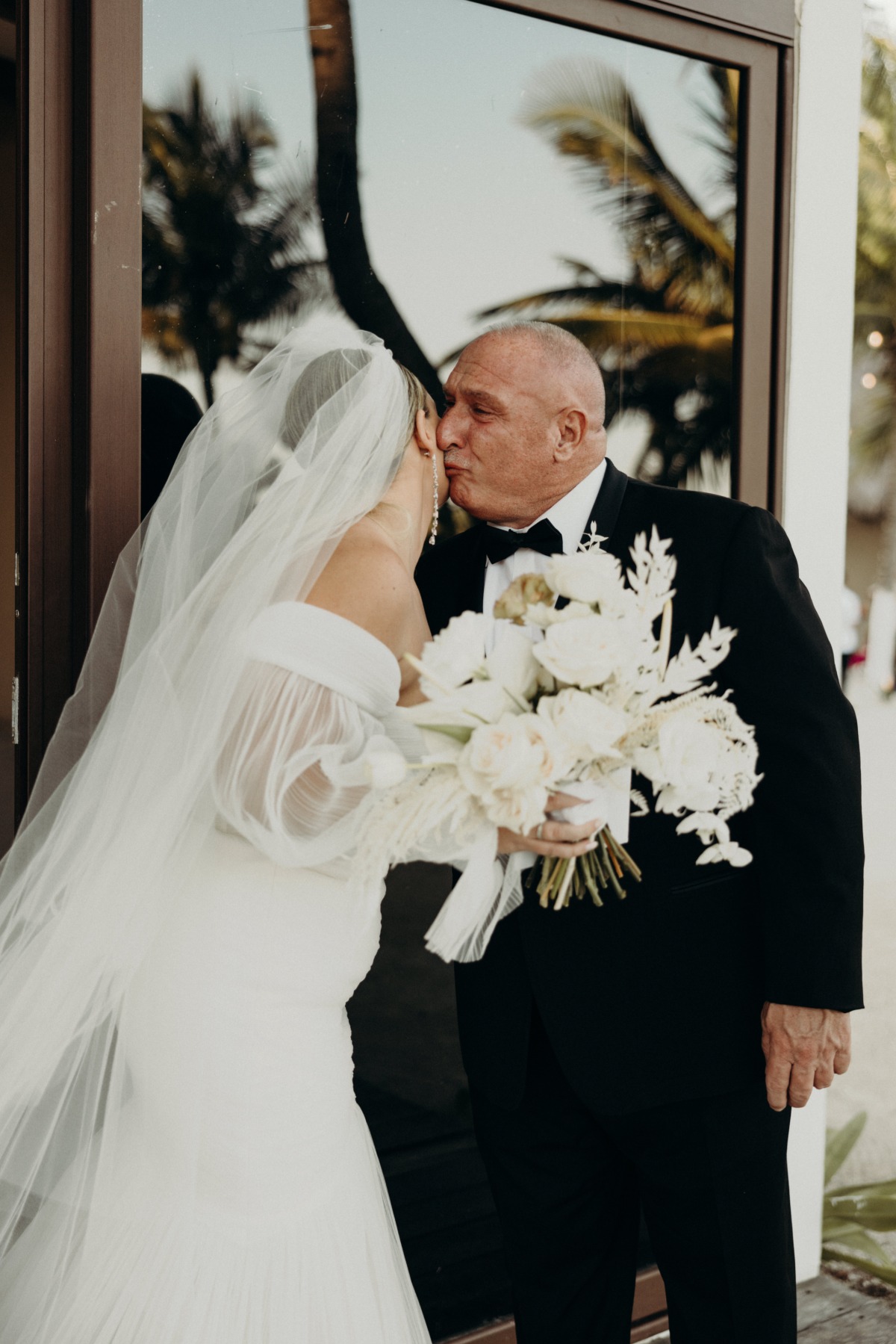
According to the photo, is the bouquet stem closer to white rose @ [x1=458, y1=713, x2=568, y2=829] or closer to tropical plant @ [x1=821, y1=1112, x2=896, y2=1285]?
white rose @ [x1=458, y1=713, x2=568, y2=829]

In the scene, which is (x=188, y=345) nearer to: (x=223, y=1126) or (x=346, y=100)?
(x=346, y=100)

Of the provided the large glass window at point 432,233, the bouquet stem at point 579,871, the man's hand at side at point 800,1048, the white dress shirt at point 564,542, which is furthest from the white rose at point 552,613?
the large glass window at point 432,233

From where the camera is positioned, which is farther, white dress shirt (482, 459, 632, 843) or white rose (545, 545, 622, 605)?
white dress shirt (482, 459, 632, 843)

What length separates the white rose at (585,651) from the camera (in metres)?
1.46

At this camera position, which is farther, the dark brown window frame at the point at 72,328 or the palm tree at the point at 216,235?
the palm tree at the point at 216,235

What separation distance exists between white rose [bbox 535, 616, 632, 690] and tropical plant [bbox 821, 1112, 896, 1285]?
2.52m

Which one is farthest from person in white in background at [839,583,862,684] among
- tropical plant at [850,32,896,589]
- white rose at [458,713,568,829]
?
white rose at [458,713,568,829]

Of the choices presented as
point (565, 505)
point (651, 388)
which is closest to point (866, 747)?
point (651, 388)

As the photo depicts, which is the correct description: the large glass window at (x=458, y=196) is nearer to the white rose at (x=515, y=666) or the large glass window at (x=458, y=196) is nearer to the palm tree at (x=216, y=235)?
the palm tree at (x=216, y=235)

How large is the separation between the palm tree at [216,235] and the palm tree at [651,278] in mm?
508

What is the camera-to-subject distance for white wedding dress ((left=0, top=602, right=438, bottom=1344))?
164 centimetres

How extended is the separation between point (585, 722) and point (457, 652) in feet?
0.59

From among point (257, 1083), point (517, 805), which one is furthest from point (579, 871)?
point (257, 1083)

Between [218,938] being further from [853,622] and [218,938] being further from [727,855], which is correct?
[853,622]
